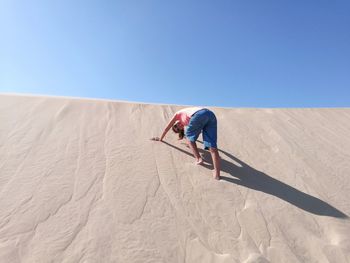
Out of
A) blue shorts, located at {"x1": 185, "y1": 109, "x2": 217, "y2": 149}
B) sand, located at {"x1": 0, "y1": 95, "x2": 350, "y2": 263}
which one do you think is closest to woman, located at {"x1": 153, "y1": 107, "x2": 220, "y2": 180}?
blue shorts, located at {"x1": 185, "y1": 109, "x2": 217, "y2": 149}

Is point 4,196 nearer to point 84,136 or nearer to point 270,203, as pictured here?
point 84,136

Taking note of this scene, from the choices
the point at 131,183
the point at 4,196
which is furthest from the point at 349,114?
the point at 4,196

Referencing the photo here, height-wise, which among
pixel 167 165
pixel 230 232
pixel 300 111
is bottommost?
pixel 230 232

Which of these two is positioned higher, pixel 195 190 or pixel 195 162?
pixel 195 162

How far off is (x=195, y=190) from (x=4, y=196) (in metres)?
1.38

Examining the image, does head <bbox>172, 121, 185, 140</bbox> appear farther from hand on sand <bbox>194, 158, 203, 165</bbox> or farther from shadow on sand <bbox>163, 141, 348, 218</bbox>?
hand on sand <bbox>194, 158, 203, 165</bbox>

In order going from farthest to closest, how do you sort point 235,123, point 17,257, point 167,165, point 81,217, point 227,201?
point 235,123 < point 167,165 < point 227,201 < point 81,217 < point 17,257

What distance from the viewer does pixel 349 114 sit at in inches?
202

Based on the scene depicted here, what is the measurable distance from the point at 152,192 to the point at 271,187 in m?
1.08

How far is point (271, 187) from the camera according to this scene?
2711 mm

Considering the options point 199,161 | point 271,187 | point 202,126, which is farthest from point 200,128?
point 271,187

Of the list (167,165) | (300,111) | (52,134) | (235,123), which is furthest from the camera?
(300,111)

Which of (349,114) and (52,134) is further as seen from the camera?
(349,114)

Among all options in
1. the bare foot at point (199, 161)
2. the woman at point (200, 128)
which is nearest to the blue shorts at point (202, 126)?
the woman at point (200, 128)
